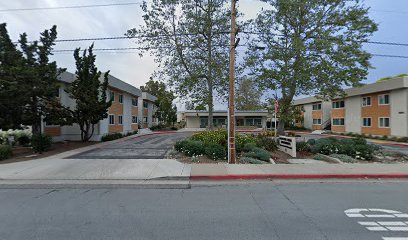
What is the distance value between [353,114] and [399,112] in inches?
321

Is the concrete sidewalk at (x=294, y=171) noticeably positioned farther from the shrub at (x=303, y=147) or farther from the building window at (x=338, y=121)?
the building window at (x=338, y=121)

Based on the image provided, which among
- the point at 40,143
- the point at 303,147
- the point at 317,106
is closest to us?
the point at 40,143

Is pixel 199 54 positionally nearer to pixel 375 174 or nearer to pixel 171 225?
pixel 375 174

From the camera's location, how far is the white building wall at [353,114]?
34.0 m

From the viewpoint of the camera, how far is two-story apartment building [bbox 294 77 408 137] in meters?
26.7

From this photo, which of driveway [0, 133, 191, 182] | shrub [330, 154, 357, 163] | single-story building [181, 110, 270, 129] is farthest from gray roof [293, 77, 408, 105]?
driveway [0, 133, 191, 182]

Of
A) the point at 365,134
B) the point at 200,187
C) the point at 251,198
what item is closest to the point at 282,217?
the point at 251,198

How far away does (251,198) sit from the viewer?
21.6 ft

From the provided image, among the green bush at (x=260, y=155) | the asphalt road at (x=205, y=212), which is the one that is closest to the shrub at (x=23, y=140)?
the asphalt road at (x=205, y=212)

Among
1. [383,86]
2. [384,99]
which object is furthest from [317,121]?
[383,86]

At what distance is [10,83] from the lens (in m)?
13.4

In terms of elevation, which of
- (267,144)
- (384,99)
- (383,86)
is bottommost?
(267,144)

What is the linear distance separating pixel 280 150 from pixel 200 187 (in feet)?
28.8

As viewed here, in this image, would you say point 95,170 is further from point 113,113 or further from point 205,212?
point 113,113
